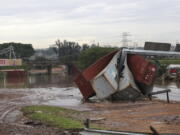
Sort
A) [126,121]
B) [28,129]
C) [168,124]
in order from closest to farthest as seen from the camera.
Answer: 1. [28,129]
2. [168,124]
3. [126,121]

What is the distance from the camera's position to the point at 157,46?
81.2 ft

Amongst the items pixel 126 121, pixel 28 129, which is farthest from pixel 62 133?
pixel 126 121

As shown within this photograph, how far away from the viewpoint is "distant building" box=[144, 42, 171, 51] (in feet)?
79.1

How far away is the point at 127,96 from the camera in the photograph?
25172 mm

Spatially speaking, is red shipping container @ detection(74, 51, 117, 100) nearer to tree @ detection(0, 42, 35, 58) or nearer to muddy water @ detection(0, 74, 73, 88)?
muddy water @ detection(0, 74, 73, 88)

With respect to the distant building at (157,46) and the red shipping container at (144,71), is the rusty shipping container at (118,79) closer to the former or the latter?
the red shipping container at (144,71)

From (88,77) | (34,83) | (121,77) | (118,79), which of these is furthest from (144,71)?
(34,83)

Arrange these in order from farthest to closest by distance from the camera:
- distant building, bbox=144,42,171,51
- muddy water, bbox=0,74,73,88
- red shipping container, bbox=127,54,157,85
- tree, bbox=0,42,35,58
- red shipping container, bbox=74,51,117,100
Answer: tree, bbox=0,42,35,58 → muddy water, bbox=0,74,73,88 → red shipping container, bbox=74,51,117,100 → red shipping container, bbox=127,54,157,85 → distant building, bbox=144,42,171,51

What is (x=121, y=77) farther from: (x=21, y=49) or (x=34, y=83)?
(x=21, y=49)

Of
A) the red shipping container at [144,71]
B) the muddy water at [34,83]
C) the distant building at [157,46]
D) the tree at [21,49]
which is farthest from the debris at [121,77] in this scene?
the tree at [21,49]

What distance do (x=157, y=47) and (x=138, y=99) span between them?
358 cm

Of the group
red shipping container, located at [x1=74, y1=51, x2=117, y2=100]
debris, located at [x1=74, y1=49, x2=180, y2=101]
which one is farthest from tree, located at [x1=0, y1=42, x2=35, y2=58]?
debris, located at [x1=74, y1=49, x2=180, y2=101]

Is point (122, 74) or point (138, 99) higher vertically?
point (122, 74)

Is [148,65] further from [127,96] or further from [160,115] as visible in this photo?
[160,115]
